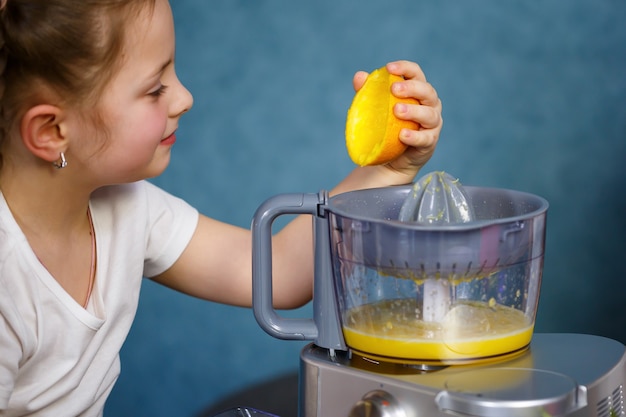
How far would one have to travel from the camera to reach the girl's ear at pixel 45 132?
0.82 meters

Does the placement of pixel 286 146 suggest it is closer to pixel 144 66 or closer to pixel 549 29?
pixel 549 29

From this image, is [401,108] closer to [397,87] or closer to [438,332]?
[397,87]

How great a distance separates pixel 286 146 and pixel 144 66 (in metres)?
0.84

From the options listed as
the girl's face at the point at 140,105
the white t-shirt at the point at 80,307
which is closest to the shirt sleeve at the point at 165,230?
the white t-shirt at the point at 80,307

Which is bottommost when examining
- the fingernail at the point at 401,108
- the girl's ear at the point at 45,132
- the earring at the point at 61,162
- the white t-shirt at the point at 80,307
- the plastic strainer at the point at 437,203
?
the white t-shirt at the point at 80,307

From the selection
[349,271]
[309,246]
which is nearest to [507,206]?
[349,271]

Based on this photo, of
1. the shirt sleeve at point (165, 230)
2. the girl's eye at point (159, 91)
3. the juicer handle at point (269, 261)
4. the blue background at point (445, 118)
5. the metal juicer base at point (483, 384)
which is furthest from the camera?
the blue background at point (445, 118)

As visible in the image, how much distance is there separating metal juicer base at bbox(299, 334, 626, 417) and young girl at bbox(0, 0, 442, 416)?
0.72 ft

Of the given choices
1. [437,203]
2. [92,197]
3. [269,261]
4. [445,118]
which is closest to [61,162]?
[92,197]

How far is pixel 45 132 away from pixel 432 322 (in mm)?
405

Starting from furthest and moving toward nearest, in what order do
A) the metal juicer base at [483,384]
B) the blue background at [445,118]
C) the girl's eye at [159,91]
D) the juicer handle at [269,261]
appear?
the blue background at [445,118], the girl's eye at [159,91], the juicer handle at [269,261], the metal juicer base at [483,384]

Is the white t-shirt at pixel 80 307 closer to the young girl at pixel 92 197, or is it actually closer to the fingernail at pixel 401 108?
the young girl at pixel 92 197

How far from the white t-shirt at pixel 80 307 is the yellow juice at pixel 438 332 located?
34 cm

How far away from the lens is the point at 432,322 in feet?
2.23
